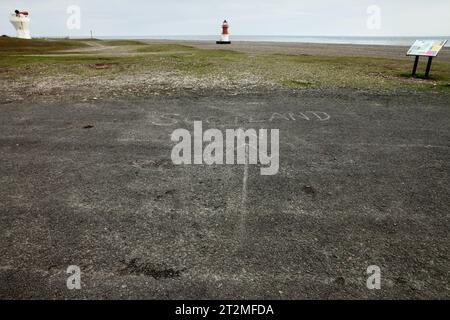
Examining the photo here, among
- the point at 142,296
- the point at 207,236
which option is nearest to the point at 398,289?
the point at 207,236

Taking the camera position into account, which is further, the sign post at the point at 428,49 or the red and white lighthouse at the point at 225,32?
the red and white lighthouse at the point at 225,32

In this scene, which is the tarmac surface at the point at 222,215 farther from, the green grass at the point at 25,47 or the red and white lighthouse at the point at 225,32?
the red and white lighthouse at the point at 225,32

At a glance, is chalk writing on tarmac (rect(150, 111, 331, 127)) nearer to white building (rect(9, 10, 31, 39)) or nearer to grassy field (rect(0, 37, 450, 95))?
grassy field (rect(0, 37, 450, 95))

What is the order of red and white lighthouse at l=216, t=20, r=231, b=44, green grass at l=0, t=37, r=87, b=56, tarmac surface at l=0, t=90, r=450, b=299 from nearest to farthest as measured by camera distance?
tarmac surface at l=0, t=90, r=450, b=299
green grass at l=0, t=37, r=87, b=56
red and white lighthouse at l=216, t=20, r=231, b=44

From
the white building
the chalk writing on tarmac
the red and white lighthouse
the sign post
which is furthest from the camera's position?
the white building

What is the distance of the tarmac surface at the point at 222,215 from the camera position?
3332 millimetres

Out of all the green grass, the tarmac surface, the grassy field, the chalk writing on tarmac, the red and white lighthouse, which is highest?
the red and white lighthouse

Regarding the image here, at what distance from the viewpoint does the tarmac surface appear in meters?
3.33

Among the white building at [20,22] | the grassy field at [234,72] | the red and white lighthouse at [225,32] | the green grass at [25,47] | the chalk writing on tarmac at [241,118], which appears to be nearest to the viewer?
the chalk writing on tarmac at [241,118]

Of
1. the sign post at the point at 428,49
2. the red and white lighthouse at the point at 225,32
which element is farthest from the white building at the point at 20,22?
the sign post at the point at 428,49

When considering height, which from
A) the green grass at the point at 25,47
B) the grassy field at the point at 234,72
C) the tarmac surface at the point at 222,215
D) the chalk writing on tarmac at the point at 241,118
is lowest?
the tarmac surface at the point at 222,215

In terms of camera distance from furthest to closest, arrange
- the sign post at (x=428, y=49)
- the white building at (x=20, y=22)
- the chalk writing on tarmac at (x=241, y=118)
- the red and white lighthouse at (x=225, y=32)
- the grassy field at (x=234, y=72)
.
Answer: the white building at (x=20, y=22)
the red and white lighthouse at (x=225, y=32)
the sign post at (x=428, y=49)
the grassy field at (x=234, y=72)
the chalk writing on tarmac at (x=241, y=118)

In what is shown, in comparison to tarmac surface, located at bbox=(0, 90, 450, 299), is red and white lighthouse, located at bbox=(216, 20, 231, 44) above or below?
above

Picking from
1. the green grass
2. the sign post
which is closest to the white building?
the green grass
